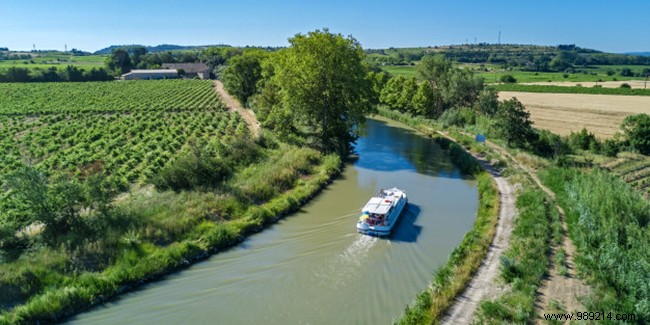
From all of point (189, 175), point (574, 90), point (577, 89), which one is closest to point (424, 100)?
point (189, 175)

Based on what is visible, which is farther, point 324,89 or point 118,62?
point 118,62

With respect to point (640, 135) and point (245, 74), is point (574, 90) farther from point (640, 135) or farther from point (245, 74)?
point (245, 74)

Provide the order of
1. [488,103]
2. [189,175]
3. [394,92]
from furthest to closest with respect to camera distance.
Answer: [394,92] < [488,103] < [189,175]

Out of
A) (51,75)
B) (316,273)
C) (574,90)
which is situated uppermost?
(51,75)

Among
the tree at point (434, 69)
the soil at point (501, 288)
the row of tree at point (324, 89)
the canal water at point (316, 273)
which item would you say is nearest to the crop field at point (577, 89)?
the tree at point (434, 69)

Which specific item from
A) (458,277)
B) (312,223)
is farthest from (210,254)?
(458,277)

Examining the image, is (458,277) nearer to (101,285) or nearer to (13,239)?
(101,285)

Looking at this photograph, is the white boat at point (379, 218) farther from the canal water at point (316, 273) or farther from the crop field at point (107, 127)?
the crop field at point (107, 127)
